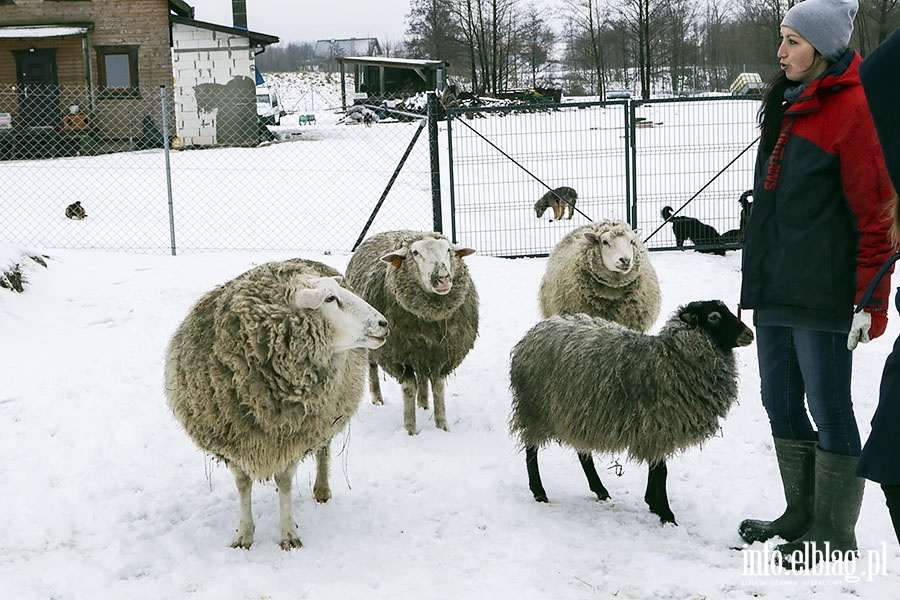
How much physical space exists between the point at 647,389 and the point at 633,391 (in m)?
0.07

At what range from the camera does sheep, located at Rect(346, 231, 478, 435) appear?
219 inches

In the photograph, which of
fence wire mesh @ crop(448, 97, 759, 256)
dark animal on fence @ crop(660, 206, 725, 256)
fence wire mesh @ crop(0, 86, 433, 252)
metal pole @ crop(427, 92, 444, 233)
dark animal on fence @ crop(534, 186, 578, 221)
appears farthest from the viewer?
fence wire mesh @ crop(0, 86, 433, 252)

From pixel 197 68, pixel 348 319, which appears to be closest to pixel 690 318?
pixel 348 319

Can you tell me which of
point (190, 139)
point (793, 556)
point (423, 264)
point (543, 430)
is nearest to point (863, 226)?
point (793, 556)

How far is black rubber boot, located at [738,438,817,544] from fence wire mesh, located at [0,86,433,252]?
717 centimetres

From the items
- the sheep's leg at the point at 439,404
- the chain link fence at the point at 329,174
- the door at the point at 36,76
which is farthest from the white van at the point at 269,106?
the sheep's leg at the point at 439,404

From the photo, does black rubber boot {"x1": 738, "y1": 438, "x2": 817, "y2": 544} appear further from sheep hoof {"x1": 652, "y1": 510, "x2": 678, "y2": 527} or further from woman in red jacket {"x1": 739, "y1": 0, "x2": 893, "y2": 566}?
sheep hoof {"x1": 652, "y1": 510, "x2": 678, "y2": 527}

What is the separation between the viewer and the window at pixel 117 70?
76.7ft

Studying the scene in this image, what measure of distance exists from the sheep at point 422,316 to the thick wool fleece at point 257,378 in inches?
62.0

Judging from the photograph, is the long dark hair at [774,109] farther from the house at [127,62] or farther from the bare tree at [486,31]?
the bare tree at [486,31]

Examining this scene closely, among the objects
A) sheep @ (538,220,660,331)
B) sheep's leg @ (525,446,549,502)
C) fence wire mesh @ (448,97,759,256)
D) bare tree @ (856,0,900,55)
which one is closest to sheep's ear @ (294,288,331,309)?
sheep's leg @ (525,446,549,502)

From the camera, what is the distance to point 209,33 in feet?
77.6

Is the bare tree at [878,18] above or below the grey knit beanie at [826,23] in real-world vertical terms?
above

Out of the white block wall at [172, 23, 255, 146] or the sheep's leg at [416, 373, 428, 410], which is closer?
the sheep's leg at [416, 373, 428, 410]
